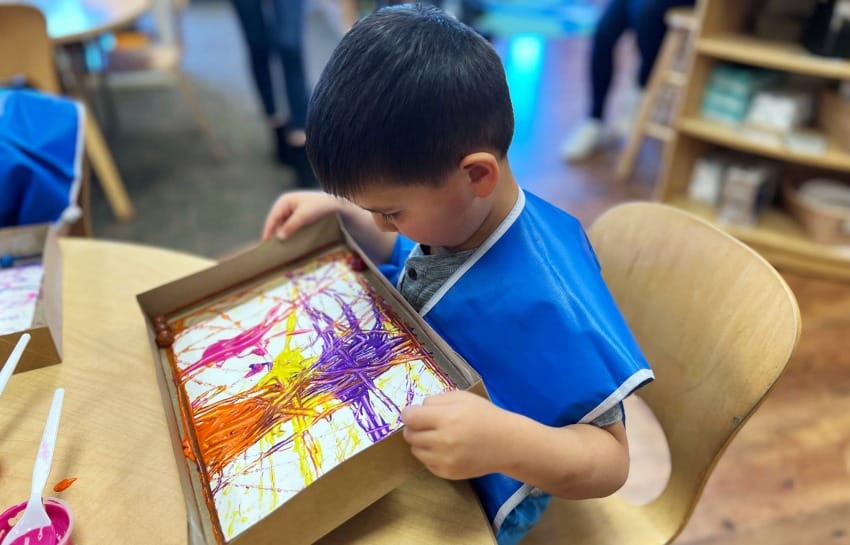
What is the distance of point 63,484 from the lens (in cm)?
55

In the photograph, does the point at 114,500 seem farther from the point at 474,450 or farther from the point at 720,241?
the point at 720,241

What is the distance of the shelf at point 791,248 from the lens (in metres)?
1.94

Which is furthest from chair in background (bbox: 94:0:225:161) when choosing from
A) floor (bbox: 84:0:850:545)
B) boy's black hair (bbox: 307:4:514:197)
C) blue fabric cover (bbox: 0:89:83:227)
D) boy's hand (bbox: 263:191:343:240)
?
boy's black hair (bbox: 307:4:514:197)

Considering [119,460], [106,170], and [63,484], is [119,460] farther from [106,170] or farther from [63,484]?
[106,170]

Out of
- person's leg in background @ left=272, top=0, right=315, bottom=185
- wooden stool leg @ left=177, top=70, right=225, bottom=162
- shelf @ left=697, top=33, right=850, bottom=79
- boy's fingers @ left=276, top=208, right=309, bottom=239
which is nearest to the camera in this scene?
boy's fingers @ left=276, top=208, right=309, bottom=239

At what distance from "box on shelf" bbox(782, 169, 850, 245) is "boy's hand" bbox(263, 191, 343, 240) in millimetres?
1784

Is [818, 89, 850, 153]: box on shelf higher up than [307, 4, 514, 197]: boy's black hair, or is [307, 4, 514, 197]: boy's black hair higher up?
[307, 4, 514, 197]: boy's black hair

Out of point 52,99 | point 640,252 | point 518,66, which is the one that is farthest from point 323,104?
point 518,66

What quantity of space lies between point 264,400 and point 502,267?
28 cm

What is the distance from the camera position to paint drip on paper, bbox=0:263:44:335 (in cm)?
70

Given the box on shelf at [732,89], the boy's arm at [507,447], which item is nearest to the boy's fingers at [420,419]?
the boy's arm at [507,447]

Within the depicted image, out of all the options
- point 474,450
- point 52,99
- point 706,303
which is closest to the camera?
point 474,450

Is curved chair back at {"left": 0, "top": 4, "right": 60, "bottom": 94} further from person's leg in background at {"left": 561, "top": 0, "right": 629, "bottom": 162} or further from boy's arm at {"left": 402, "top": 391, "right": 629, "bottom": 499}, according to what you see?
person's leg in background at {"left": 561, "top": 0, "right": 629, "bottom": 162}

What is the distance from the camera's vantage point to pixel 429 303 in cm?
66
